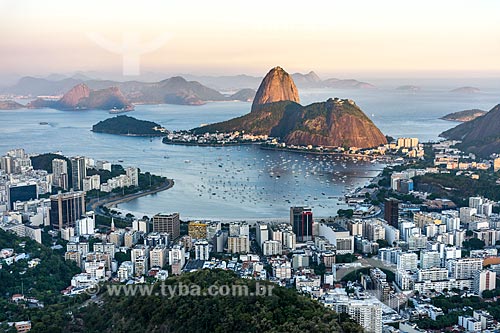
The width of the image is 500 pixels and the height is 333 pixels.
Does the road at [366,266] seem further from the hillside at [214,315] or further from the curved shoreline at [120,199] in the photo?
the curved shoreline at [120,199]

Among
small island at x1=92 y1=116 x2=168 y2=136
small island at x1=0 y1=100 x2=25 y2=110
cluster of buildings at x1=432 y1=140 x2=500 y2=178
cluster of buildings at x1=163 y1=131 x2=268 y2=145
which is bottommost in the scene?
cluster of buildings at x1=432 y1=140 x2=500 y2=178

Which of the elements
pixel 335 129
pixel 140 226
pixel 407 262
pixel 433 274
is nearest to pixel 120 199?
pixel 140 226

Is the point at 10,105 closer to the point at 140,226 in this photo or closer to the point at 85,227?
the point at 85,227

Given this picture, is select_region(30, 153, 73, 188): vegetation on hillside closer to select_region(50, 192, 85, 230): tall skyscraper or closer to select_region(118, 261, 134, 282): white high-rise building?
select_region(50, 192, 85, 230): tall skyscraper

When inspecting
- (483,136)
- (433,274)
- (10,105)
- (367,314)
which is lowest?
(433,274)

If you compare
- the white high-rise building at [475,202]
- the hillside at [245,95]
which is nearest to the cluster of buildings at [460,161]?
the white high-rise building at [475,202]

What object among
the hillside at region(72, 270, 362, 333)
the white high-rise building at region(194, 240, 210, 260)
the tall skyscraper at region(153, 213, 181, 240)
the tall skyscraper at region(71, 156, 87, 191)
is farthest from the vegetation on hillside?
the hillside at region(72, 270, 362, 333)

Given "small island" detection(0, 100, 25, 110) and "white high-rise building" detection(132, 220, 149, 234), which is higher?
"small island" detection(0, 100, 25, 110)
